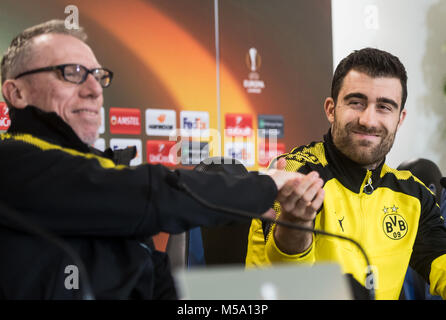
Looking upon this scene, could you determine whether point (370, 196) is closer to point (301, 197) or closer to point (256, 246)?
point (256, 246)

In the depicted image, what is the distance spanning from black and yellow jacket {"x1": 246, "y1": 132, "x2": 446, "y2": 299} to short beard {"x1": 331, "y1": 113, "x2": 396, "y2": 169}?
0.03m

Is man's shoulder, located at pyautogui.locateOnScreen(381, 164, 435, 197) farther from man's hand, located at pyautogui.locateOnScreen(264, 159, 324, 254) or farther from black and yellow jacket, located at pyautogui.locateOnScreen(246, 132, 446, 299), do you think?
man's hand, located at pyautogui.locateOnScreen(264, 159, 324, 254)

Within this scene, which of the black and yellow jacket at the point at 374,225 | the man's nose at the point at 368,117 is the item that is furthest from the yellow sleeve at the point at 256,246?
the man's nose at the point at 368,117

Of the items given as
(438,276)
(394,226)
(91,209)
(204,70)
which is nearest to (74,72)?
(91,209)

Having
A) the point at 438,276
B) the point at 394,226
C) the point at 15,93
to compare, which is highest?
the point at 15,93

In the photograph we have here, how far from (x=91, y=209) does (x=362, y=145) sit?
862mm

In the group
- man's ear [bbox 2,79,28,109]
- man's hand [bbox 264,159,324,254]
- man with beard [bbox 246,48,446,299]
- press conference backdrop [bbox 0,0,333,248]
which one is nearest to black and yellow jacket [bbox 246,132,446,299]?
man with beard [bbox 246,48,446,299]

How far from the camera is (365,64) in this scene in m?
1.42

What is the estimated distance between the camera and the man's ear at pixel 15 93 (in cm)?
109

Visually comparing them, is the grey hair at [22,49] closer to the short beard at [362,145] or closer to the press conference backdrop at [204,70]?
the short beard at [362,145]

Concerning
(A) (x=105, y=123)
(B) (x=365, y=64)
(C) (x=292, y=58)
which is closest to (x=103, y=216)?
(B) (x=365, y=64)

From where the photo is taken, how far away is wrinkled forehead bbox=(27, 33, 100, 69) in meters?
1.08

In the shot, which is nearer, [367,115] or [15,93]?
[15,93]

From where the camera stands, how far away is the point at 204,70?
298 cm
